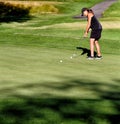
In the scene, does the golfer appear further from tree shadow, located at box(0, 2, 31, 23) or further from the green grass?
tree shadow, located at box(0, 2, 31, 23)

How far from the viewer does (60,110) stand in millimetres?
8359

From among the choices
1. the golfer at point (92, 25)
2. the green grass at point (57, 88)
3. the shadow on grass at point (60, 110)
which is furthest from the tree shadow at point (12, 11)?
the shadow on grass at point (60, 110)

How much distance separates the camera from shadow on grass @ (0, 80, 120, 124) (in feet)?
25.5

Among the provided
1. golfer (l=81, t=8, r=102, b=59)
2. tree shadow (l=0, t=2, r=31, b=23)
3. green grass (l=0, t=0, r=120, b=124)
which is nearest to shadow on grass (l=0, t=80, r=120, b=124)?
green grass (l=0, t=0, r=120, b=124)

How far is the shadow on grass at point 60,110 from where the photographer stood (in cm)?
776

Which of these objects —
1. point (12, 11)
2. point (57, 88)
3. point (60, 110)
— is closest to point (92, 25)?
point (57, 88)

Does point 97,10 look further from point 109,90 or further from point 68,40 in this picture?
point 109,90

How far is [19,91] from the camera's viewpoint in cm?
961

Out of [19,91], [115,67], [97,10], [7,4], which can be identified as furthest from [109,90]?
[7,4]

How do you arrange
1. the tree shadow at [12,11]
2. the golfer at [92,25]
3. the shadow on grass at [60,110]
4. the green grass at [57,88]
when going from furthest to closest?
the tree shadow at [12,11], the golfer at [92,25], the green grass at [57,88], the shadow on grass at [60,110]

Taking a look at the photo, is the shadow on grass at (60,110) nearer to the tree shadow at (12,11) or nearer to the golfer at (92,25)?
the golfer at (92,25)

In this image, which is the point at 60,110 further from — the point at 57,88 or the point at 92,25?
the point at 92,25

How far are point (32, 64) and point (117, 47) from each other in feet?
27.8

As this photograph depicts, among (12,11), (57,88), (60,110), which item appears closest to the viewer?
(60,110)
